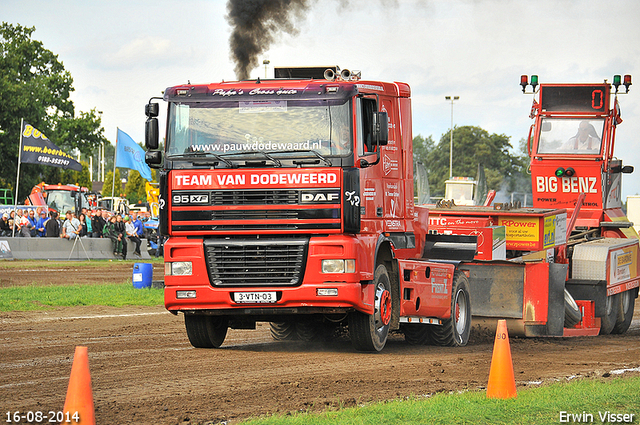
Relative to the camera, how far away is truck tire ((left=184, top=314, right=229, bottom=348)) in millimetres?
11062

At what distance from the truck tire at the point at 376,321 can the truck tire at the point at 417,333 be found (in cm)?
140

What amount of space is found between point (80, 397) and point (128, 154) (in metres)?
32.2

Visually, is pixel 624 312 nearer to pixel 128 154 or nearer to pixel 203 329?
pixel 203 329

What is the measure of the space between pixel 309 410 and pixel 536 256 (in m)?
7.50

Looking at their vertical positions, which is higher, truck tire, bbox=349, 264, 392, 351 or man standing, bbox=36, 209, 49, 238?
man standing, bbox=36, 209, 49, 238

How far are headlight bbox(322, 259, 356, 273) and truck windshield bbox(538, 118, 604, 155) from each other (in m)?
8.77

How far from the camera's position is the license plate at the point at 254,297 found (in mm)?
10133

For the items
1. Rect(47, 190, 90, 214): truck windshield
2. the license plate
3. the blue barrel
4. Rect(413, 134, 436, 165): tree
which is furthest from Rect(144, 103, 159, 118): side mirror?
Rect(413, 134, 436, 165): tree

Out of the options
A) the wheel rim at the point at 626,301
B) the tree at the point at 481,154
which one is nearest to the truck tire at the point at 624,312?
the wheel rim at the point at 626,301

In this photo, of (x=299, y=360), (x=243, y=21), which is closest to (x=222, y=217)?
(x=299, y=360)

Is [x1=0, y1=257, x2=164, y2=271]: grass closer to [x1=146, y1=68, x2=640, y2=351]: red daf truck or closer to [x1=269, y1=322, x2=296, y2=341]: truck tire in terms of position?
[x1=269, y1=322, x2=296, y2=341]: truck tire

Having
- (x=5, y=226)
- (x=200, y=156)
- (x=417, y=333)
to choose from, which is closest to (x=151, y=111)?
(x=200, y=156)

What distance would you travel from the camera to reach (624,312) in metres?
15.5

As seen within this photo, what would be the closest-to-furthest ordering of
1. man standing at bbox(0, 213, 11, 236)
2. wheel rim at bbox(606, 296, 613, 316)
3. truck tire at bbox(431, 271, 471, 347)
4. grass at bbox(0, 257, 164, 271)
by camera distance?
1. truck tire at bbox(431, 271, 471, 347)
2. wheel rim at bbox(606, 296, 613, 316)
3. grass at bbox(0, 257, 164, 271)
4. man standing at bbox(0, 213, 11, 236)
